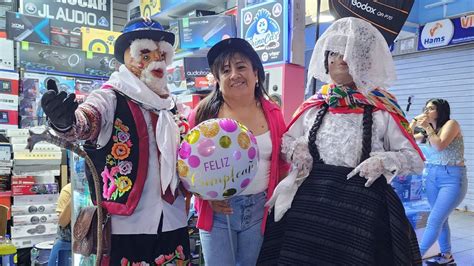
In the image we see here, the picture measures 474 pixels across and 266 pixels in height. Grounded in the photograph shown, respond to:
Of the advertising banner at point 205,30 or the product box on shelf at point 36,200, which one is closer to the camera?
the product box on shelf at point 36,200

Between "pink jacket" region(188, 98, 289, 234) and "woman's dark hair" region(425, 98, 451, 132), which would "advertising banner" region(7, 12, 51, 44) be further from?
"woman's dark hair" region(425, 98, 451, 132)

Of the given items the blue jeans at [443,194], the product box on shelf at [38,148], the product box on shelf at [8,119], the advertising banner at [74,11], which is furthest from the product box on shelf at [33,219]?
the blue jeans at [443,194]

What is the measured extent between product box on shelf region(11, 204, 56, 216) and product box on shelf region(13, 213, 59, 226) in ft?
0.13

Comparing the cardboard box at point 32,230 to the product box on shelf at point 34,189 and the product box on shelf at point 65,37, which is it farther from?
the product box on shelf at point 65,37

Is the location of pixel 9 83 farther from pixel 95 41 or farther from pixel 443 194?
pixel 443 194

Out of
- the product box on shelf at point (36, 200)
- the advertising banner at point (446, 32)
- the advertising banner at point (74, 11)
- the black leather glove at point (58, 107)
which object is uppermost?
the advertising banner at point (74, 11)

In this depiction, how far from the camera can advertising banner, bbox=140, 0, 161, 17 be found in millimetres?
7125

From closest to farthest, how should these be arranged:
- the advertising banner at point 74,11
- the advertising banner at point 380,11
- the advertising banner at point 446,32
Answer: the advertising banner at point 380,11 → the advertising banner at point 74,11 → the advertising banner at point 446,32

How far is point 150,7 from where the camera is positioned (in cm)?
734

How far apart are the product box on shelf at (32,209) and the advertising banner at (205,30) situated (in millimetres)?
2212

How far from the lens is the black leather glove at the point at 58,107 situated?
4.21 feet

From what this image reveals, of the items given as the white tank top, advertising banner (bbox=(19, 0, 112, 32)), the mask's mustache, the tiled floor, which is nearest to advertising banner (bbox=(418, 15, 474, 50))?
the tiled floor

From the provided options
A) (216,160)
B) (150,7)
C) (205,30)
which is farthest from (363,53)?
(150,7)

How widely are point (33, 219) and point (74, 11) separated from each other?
358cm
